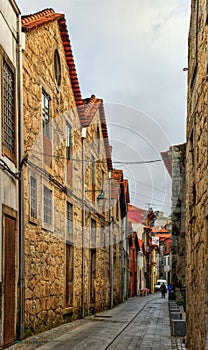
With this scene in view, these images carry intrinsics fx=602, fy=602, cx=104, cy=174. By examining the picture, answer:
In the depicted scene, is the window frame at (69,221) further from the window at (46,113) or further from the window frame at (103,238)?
the window frame at (103,238)

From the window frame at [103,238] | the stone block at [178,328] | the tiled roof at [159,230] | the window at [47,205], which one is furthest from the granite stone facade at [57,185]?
the tiled roof at [159,230]

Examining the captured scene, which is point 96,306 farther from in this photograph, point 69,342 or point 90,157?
point 69,342

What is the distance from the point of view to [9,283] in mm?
11250

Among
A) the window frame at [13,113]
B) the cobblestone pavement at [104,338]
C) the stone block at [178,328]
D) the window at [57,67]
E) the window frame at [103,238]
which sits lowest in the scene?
the cobblestone pavement at [104,338]

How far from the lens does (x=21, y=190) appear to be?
12.3 m

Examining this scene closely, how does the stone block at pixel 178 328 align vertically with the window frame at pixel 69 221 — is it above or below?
below

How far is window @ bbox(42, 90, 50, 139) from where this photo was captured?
15.1 meters

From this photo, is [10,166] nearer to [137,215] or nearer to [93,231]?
[93,231]

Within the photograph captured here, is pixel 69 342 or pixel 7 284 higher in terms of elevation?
pixel 7 284

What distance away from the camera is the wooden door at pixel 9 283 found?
1098cm

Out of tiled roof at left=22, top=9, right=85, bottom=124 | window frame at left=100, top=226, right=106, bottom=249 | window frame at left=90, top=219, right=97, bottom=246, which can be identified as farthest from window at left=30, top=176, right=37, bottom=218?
window frame at left=100, top=226, right=106, bottom=249

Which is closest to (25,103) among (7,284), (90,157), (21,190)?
(21,190)

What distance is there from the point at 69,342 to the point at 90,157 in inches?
426

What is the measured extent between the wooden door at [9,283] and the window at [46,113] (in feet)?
13.3
